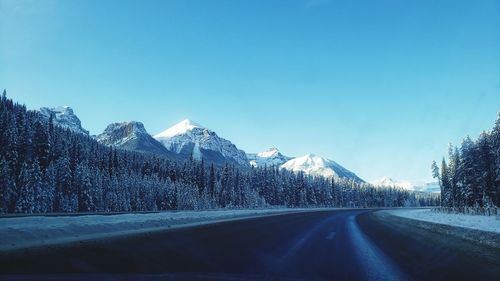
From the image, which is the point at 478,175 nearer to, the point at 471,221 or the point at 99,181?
the point at 471,221

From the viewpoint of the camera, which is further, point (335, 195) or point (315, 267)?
point (335, 195)

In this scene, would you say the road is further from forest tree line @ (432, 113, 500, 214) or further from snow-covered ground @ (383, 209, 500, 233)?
forest tree line @ (432, 113, 500, 214)

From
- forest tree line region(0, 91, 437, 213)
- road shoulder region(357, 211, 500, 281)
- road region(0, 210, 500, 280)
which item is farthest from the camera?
forest tree line region(0, 91, 437, 213)

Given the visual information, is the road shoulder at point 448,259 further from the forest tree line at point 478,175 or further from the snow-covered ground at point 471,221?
the forest tree line at point 478,175

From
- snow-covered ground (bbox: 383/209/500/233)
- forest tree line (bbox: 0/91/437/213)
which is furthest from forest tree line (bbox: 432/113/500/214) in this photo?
forest tree line (bbox: 0/91/437/213)

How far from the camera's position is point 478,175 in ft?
236

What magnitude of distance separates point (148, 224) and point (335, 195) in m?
160

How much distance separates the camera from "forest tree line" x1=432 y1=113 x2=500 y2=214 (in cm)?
6278

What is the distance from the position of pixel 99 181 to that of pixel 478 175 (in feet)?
225

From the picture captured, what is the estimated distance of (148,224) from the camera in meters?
24.1

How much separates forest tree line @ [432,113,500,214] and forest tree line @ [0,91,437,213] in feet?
187

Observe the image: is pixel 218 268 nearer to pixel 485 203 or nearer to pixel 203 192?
pixel 485 203

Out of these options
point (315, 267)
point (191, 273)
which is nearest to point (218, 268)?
point (191, 273)

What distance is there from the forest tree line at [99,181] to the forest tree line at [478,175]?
57.1 meters
